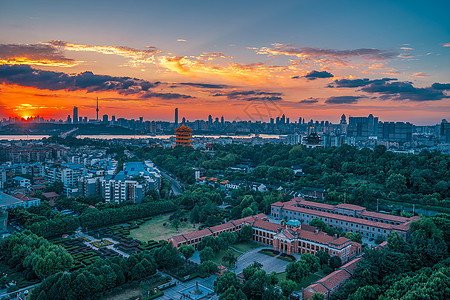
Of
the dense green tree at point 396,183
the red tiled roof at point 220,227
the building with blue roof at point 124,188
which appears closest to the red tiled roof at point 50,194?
the building with blue roof at point 124,188

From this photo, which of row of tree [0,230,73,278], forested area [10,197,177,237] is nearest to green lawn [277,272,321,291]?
row of tree [0,230,73,278]

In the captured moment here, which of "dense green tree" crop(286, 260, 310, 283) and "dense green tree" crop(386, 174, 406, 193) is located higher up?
"dense green tree" crop(386, 174, 406, 193)

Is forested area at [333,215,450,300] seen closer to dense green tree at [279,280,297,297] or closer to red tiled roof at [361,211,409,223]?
dense green tree at [279,280,297,297]

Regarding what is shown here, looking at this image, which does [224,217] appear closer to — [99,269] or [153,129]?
[99,269]

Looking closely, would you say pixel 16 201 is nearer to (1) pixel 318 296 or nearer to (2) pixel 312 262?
(2) pixel 312 262

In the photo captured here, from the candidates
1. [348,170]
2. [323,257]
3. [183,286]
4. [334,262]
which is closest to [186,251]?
[183,286]

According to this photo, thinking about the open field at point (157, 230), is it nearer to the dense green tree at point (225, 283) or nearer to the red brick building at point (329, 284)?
the dense green tree at point (225, 283)

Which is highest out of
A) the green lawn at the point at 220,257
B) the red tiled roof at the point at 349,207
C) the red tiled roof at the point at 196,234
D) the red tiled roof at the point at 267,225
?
the red tiled roof at the point at 349,207
